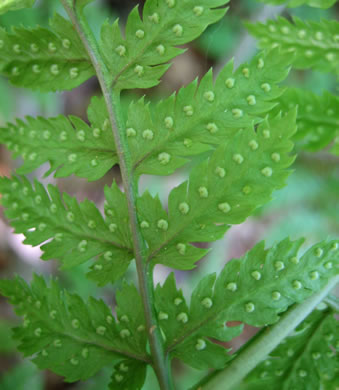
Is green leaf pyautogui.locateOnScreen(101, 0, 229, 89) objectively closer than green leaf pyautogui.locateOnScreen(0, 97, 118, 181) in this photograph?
Yes

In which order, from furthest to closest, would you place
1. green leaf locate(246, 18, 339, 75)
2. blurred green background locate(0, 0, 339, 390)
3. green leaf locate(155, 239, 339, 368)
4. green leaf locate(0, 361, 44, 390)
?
blurred green background locate(0, 0, 339, 390) < green leaf locate(0, 361, 44, 390) < green leaf locate(246, 18, 339, 75) < green leaf locate(155, 239, 339, 368)

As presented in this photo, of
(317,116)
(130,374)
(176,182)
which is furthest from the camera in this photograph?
(176,182)

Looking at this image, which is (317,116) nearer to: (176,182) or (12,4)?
(12,4)

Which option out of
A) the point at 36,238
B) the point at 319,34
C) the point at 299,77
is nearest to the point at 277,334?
the point at 36,238

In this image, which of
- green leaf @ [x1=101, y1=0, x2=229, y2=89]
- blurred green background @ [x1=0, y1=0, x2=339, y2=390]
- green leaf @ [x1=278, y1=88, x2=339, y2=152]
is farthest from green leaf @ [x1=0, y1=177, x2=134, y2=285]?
blurred green background @ [x1=0, y1=0, x2=339, y2=390]

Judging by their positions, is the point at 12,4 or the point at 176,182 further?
the point at 176,182

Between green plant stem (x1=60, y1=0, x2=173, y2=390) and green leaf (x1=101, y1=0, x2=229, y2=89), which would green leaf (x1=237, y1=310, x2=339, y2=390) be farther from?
green leaf (x1=101, y1=0, x2=229, y2=89)

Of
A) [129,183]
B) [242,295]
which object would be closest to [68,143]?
[129,183]
